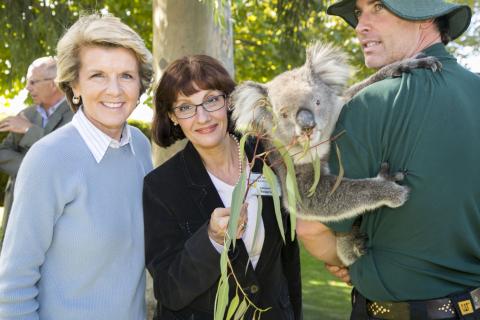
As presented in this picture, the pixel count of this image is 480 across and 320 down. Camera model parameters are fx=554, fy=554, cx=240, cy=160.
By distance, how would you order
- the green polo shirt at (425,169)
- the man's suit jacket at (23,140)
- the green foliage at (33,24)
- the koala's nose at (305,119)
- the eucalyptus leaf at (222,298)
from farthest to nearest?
the green foliage at (33,24)
the man's suit jacket at (23,140)
the koala's nose at (305,119)
the eucalyptus leaf at (222,298)
the green polo shirt at (425,169)

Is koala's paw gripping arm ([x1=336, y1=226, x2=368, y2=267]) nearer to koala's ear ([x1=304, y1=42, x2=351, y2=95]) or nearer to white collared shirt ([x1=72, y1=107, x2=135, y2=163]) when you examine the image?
koala's ear ([x1=304, y1=42, x2=351, y2=95])

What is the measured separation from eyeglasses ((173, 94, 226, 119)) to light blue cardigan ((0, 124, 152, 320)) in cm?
37

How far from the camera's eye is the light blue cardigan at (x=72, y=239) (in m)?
2.15

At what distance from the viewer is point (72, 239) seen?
2.24 metres

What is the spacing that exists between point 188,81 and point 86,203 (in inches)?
29.3

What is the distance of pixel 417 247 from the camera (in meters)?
1.92

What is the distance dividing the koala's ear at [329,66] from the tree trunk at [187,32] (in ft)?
6.08

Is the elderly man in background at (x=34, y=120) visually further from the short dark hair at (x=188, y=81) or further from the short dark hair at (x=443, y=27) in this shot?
the short dark hair at (x=443, y=27)

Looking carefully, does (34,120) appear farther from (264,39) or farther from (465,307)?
(264,39)

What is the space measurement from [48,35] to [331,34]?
5.00 meters

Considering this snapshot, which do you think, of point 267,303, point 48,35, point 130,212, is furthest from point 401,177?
point 48,35

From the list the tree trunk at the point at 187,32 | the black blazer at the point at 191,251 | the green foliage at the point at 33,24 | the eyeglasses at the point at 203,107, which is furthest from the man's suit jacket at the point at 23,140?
the black blazer at the point at 191,251

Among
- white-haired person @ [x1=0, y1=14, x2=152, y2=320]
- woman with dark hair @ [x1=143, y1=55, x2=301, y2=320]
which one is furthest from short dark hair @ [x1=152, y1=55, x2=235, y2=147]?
white-haired person @ [x1=0, y1=14, x2=152, y2=320]

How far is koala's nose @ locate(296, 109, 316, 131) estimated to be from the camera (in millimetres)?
2414
